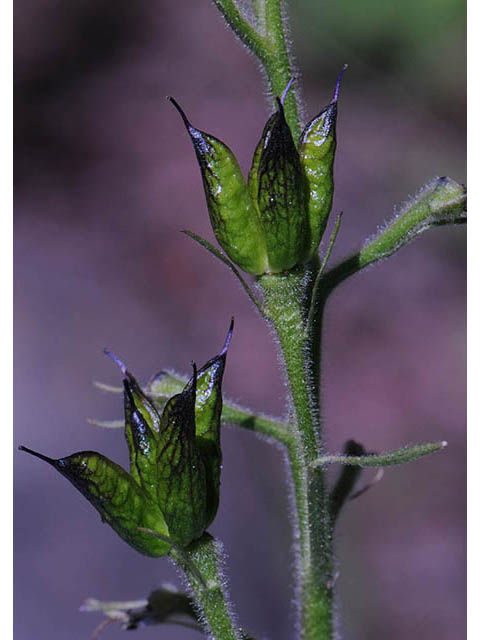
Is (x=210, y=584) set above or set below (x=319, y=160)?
below

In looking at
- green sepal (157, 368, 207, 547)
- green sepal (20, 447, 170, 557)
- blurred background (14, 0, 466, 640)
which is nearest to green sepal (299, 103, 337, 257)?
green sepal (157, 368, 207, 547)

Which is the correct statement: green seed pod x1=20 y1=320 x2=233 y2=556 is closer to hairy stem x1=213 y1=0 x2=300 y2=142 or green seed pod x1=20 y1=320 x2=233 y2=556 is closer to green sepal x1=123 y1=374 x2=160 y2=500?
green sepal x1=123 y1=374 x2=160 y2=500

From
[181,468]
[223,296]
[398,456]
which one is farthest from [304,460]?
[223,296]

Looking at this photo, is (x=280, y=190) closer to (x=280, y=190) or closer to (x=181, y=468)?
(x=280, y=190)

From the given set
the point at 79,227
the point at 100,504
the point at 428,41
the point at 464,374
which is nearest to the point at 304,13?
the point at 428,41
